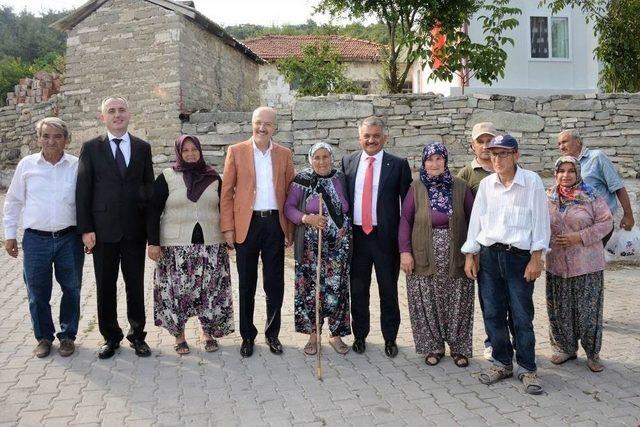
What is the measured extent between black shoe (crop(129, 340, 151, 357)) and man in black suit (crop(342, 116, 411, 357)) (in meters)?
1.65

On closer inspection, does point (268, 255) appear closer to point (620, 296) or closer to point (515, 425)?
point (515, 425)

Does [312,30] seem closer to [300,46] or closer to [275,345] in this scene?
[300,46]

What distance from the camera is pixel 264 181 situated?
4.47 metres

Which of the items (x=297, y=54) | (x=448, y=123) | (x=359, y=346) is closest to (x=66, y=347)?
(x=359, y=346)

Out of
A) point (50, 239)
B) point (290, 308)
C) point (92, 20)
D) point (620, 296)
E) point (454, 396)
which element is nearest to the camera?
point (454, 396)

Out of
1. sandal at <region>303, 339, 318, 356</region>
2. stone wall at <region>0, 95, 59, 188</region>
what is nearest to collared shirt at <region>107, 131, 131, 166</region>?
sandal at <region>303, 339, 318, 356</region>

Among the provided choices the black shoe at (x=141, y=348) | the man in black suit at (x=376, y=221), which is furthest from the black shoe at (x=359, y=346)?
the black shoe at (x=141, y=348)

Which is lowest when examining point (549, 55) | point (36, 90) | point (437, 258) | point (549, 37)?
point (437, 258)

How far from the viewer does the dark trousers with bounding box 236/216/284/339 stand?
14.5ft

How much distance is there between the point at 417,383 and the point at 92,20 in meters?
9.11

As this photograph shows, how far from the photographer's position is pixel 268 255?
14.6ft

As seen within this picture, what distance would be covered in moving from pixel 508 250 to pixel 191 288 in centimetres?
240

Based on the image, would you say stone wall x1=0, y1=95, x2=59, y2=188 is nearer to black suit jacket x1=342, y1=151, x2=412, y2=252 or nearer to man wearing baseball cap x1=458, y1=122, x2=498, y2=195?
black suit jacket x1=342, y1=151, x2=412, y2=252

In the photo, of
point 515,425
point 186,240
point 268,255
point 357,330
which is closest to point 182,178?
point 186,240
